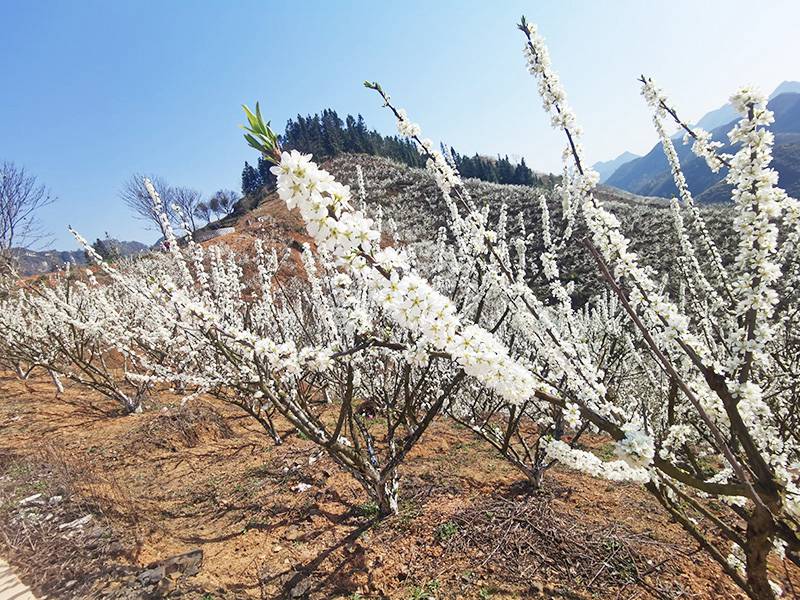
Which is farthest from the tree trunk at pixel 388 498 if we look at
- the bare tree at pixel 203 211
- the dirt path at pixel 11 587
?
the bare tree at pixel 203 211

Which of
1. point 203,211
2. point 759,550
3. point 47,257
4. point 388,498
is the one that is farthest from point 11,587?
point 203,211

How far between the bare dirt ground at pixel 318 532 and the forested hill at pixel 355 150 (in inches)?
2842

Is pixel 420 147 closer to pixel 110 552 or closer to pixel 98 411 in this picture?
pixel 110 552

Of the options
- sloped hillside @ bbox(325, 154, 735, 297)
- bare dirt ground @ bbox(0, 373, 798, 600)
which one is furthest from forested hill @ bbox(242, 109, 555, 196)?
bare dirt ground @ bbox(0, 373, 798, 600)

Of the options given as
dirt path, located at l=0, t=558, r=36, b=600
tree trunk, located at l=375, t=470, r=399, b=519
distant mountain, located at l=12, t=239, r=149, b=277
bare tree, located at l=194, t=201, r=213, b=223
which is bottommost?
tree trunk, located at l=375, t=470, r=399, b=519

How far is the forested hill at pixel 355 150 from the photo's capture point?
76750mm

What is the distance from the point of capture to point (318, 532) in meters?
5.04

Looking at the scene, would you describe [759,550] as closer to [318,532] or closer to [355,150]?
[318,532]

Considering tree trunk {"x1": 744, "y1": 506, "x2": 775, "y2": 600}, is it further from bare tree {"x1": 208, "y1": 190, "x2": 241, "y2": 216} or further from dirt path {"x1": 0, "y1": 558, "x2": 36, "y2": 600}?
bare tree {"x1": 208, "y1": 190, "x2": 241, "y2": 216}

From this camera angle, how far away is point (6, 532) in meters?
5.18

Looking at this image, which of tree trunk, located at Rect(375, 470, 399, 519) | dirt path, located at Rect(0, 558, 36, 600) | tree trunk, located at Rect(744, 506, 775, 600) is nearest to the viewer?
tree trunk, located at Rect(744, 506, 775, 600)

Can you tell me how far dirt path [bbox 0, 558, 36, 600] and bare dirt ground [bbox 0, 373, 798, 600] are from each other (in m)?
0.08

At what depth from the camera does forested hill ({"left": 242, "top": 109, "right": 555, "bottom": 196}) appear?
76750mm

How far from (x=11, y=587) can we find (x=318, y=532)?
3.36m
